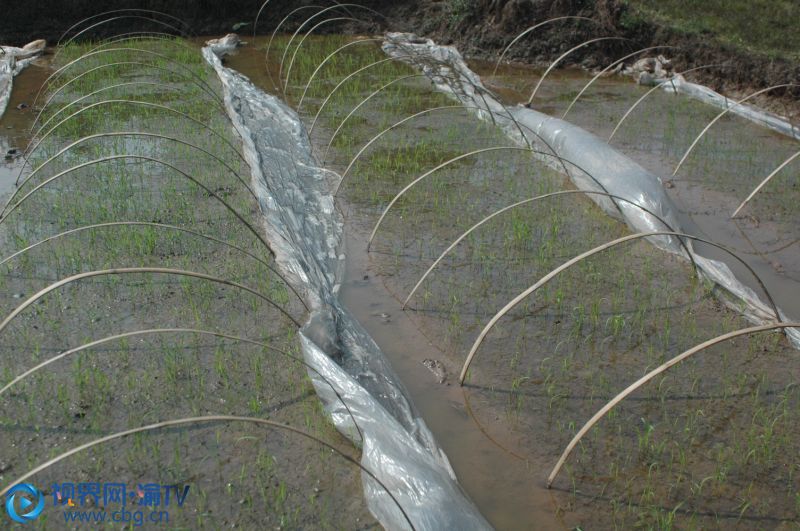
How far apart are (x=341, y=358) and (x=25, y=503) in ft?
5.35

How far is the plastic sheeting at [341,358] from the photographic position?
3006mm

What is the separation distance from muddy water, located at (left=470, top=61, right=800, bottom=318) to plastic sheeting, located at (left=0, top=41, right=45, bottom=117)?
5829 millimetres

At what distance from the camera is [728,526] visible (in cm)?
307

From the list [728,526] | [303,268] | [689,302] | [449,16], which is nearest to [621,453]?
[728,526]

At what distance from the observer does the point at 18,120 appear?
26.5 ft

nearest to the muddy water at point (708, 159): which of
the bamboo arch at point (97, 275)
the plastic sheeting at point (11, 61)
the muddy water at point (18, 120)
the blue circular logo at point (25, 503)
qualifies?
the bamboo arch at point (97, 275)

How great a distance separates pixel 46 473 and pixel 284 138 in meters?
4.62

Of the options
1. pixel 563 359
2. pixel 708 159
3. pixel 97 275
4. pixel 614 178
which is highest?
pixel 97 275

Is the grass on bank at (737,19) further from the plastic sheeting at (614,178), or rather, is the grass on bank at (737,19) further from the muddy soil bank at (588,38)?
the plastic sheeting at (614,178)

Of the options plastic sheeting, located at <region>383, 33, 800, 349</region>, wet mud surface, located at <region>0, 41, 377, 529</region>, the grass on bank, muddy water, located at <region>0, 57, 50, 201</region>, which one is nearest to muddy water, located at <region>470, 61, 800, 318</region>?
plastic sheeting, located at <region>383, 33, 800, 349</region>

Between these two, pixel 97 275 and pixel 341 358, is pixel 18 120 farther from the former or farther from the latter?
pixel 341 358

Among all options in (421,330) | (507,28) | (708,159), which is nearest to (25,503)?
(421,330)

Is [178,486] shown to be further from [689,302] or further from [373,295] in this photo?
[689,302]

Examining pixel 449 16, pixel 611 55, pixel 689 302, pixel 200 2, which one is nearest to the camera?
pixel 689 302
